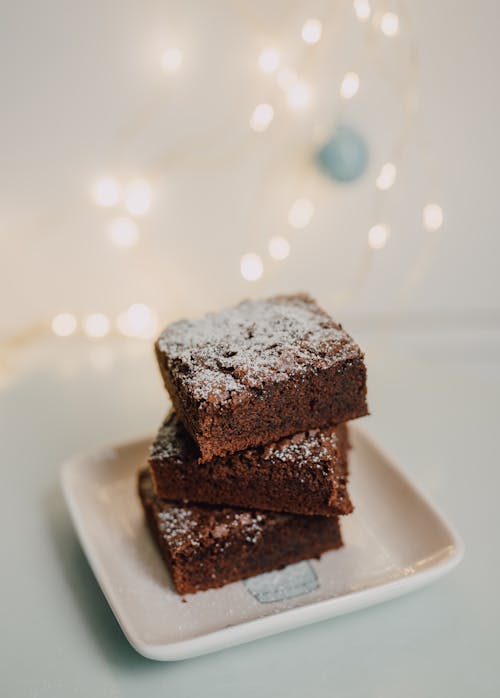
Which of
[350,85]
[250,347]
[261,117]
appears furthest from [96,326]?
[250,347]

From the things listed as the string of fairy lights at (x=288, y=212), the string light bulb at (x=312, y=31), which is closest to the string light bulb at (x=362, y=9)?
the string of fairy lights at (x=288, y=212)

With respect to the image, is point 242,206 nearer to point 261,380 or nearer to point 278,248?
point 278,248

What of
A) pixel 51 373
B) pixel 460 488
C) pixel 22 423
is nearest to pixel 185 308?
pixel 51 373

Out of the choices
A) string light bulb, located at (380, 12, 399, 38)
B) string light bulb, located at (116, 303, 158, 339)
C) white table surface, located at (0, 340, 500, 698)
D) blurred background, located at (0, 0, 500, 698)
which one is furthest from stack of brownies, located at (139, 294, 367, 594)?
string light bulb, located at (380, 12, 399, 38)

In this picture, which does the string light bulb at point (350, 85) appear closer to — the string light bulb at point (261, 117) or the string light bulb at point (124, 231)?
the string light bulb at point (261, 117)

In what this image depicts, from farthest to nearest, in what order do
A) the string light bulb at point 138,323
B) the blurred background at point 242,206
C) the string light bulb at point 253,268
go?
the string light bulb at point 138,323 < the string light bulb at point 253,268 < the blurred background at point 242,206

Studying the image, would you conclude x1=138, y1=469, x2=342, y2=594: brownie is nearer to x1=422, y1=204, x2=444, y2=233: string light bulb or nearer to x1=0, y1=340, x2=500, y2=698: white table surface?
x1=0, y1=340, x2=500, y2=698: white table surface

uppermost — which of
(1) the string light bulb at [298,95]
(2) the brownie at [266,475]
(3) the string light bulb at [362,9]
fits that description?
(3) the string light bulb at [362,9]
